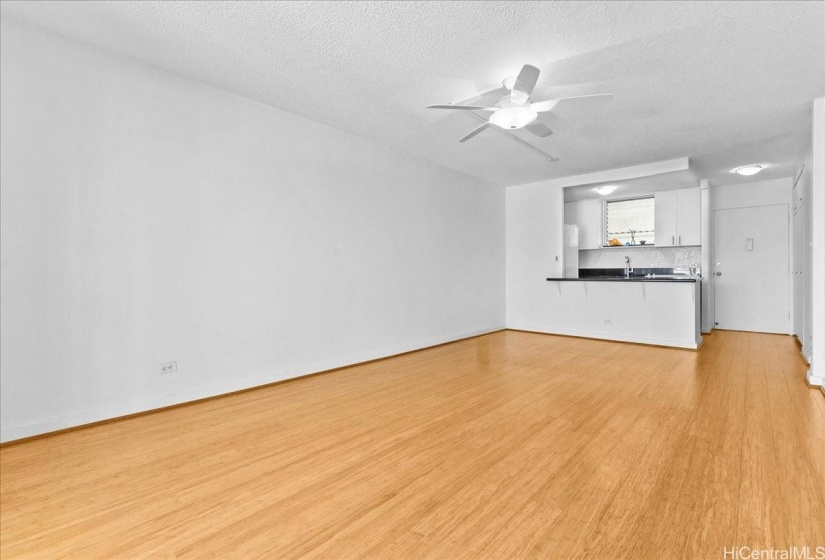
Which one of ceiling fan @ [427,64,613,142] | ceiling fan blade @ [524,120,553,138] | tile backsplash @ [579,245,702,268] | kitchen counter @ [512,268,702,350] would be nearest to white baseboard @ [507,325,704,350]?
kitchen counter @ [512,268,702,350]

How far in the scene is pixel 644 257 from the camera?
284 inches

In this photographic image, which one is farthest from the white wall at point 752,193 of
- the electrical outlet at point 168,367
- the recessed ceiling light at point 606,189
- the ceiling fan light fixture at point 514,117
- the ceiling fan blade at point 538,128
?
the electrical outlet at point 168,367

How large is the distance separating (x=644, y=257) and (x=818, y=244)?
3.60m

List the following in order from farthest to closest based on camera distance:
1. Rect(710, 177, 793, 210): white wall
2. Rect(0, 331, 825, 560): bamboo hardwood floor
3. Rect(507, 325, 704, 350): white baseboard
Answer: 1. Rect(710, 177, 793, 210): white wall
2. Rect(507, 325, 704, 350): white baseboard
3. Rect(0, 331, 825, 560): bamboo hardwood floor

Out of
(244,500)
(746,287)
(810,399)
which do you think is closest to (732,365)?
(810,399)

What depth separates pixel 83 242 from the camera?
2744mm

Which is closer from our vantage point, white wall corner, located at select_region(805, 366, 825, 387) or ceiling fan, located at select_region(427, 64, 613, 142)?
ceiling fan, located at select_region(427, 64, 613, 142)

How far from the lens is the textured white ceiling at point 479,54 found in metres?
2.40

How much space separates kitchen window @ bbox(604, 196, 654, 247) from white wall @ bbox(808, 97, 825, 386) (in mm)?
3365

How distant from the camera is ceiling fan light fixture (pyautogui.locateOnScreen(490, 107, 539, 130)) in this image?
307 cm

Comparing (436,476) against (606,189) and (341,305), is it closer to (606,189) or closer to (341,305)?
(341,305)

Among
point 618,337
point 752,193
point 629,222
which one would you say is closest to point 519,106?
point 618,337

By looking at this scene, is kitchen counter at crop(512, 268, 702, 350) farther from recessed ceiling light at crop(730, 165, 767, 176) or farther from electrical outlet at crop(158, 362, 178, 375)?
electrical outlet at crop(158, 362, 178, 375)

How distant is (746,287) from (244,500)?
8375mm
